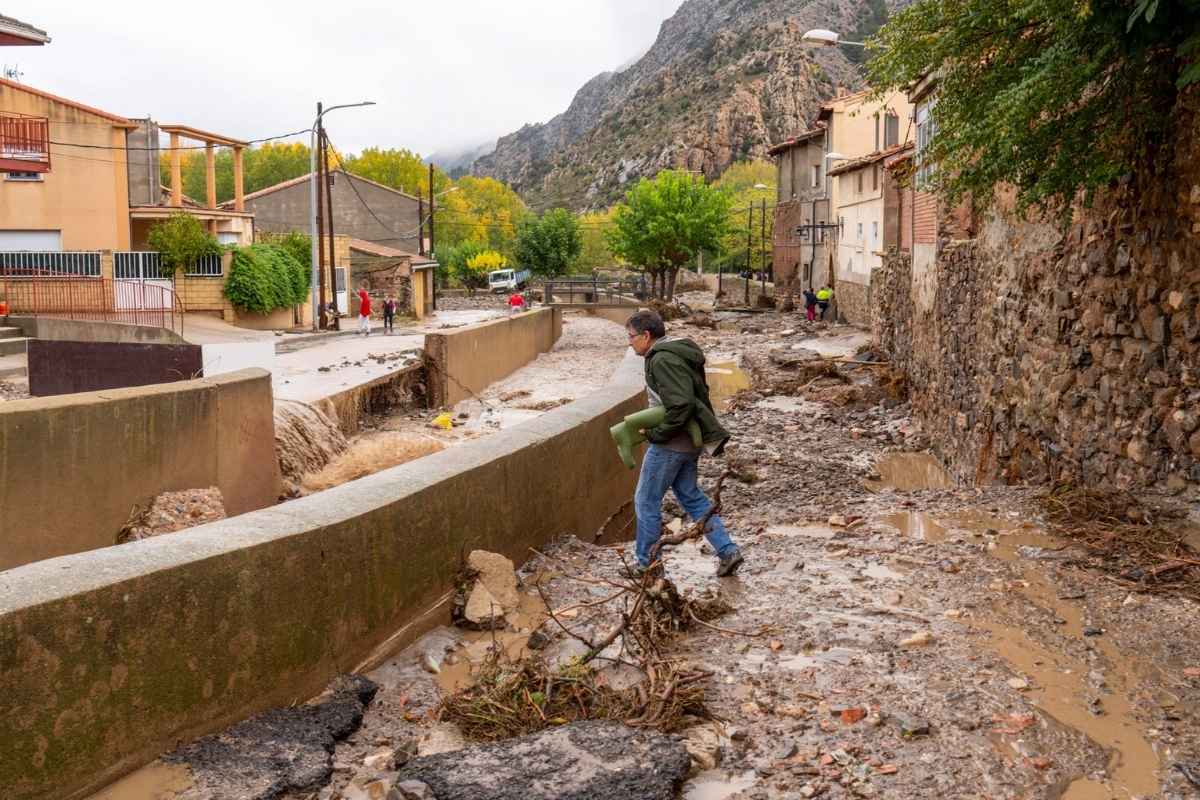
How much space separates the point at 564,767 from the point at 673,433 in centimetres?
301

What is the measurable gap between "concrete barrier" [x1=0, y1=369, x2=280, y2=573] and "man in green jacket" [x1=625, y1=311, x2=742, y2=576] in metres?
4.03

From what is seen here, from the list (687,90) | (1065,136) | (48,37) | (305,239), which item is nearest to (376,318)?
(305,239)

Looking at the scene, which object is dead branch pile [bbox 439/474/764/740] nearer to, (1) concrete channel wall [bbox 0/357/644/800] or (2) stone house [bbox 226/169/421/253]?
(1) concrete channel wall [bbox 0/357/644/800]

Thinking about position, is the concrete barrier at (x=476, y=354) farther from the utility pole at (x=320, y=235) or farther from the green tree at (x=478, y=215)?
the green tree at (x=478, y=215)

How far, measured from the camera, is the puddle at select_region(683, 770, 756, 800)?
389cm

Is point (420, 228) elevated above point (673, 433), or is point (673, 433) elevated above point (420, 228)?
point (420, 228)

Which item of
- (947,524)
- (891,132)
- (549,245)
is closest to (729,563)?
(947,524)

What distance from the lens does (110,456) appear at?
8.27 m

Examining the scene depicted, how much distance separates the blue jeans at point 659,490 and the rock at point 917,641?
163 centimetres

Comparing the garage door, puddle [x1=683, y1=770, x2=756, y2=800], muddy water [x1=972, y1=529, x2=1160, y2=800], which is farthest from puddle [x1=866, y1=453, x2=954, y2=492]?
the garage door

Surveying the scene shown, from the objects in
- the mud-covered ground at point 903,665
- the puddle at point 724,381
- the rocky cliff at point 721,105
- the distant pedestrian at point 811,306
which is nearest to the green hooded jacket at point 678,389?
the mud-covered ground at point 903,665

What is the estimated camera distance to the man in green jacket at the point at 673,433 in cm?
646

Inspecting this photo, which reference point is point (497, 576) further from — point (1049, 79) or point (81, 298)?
point (81, 298)

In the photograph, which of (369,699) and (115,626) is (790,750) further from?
(115,626)
